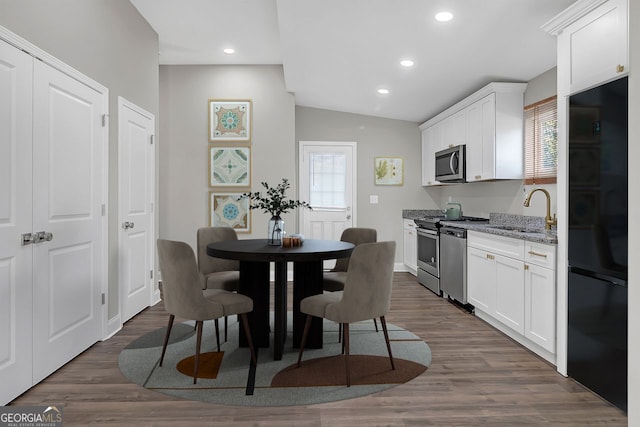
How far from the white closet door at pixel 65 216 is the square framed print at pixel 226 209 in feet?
7.68

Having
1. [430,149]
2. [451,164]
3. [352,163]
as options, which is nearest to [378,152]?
[352,163]

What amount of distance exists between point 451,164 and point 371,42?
2079 millimetres

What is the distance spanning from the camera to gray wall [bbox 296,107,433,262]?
6805mm

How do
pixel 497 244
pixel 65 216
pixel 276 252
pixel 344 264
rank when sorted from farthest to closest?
pixel 344 264 → pixel 497 244 → pixel 65 216 → pixel 276 252

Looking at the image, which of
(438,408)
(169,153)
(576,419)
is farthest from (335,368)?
(169,153)

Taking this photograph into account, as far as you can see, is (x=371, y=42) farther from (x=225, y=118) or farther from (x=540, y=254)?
(x=225, y=118)

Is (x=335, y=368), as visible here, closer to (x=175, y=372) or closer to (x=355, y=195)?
(x=175, y=372)

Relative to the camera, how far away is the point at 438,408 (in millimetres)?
2352

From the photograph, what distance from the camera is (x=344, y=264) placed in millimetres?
4051

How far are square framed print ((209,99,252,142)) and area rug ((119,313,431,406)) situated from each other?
2.94 metres

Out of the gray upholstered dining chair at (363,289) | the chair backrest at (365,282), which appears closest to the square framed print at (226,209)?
the gray upholstered dining chair at (363,289)

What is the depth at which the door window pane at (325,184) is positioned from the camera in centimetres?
679

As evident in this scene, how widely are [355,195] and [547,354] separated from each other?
13.5 feet

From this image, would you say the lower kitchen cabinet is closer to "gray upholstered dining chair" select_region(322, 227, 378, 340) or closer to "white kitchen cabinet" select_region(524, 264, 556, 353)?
"white kitchen cabinet" select_region(524, 264, 556, 353)
